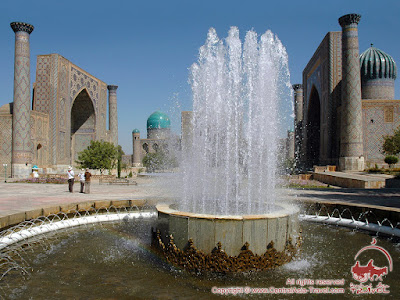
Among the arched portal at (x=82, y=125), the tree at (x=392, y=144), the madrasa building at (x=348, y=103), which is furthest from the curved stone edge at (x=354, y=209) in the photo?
the arched portal at (x=82, y=125)

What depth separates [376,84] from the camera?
21.4m

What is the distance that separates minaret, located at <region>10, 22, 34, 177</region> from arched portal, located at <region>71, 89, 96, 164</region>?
8096 millimetres

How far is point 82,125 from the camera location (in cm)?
2364

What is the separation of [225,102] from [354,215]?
2.34 m

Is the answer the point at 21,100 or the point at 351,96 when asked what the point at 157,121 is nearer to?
the point at 21,100

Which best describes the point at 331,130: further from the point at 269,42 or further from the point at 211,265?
the point at 211,265

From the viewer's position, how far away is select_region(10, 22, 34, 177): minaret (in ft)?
49.3

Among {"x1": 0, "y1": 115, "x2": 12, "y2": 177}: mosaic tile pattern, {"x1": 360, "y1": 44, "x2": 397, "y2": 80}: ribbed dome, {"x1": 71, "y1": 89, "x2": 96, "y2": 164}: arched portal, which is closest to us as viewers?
{"x1": 0, "y1": 115, "x2": 12, "y2": 177}: mosaic tile pattern

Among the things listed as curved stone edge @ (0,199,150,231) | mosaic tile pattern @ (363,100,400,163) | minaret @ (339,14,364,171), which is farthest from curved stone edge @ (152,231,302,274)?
mosaic tile pattern @ (363,100,400,163)

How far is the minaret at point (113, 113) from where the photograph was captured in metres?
25.8

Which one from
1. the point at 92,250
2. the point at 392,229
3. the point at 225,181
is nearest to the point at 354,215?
the point at 392,229

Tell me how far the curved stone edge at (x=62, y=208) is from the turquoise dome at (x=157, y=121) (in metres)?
36.1

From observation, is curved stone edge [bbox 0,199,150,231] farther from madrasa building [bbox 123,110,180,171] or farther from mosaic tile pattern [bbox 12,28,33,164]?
madrasa building [bbox 123,110,180,171]

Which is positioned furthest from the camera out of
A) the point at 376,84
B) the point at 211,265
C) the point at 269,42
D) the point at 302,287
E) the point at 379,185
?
the point at 376,84
